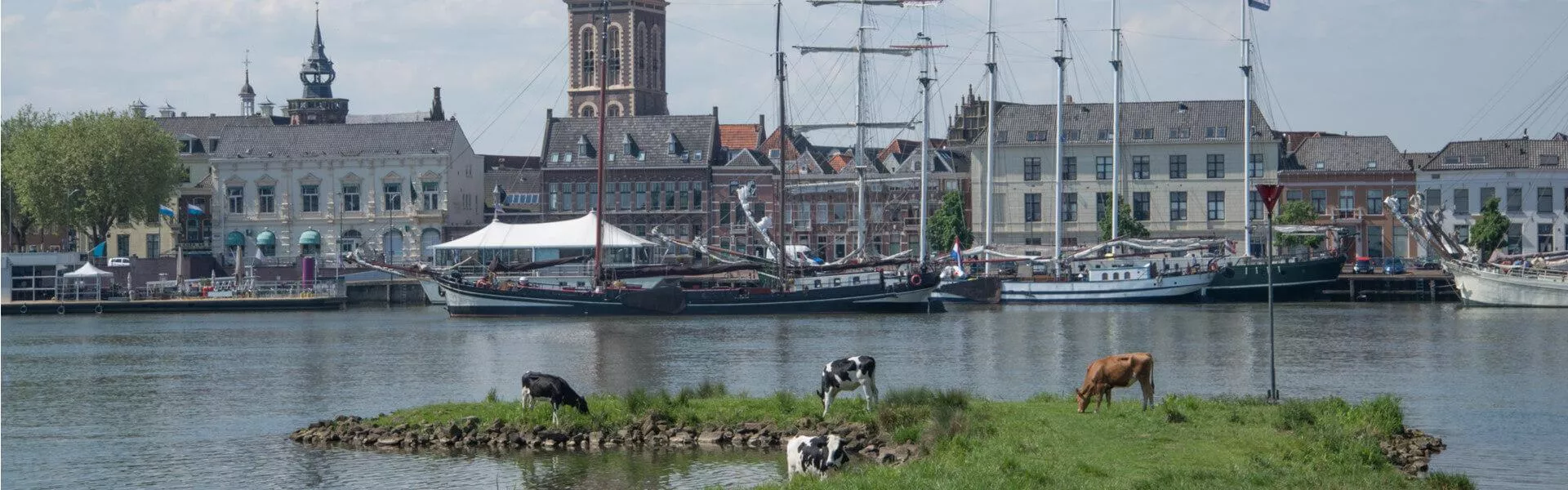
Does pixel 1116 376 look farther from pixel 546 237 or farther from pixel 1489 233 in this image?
pixel 1489 233

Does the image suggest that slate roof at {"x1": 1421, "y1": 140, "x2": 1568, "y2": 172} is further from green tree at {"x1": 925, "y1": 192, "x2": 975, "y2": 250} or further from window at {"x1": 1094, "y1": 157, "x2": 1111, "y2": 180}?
green tree at {"x1": 925, "y1": 192, "x2": 975, "y2": 250}

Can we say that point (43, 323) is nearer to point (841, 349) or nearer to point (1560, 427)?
point (841, 349)

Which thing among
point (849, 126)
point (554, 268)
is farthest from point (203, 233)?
point (849, 126)

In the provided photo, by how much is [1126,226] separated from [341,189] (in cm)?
4807

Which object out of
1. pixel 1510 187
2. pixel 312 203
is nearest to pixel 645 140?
pixel 312 203

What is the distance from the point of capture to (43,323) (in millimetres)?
81062

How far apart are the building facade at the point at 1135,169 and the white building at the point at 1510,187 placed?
9.38m

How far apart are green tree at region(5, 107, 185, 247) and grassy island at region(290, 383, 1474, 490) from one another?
249ft

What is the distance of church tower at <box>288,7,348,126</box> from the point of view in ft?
456

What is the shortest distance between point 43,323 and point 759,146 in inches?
1966

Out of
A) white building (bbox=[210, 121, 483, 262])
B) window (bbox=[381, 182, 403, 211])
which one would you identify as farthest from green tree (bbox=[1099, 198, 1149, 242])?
window (bbox=[381, 182, 403, 211])

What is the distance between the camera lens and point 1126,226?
10125 centimetres

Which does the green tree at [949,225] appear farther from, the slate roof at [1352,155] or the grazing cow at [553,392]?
the grazing cow at [553,392]

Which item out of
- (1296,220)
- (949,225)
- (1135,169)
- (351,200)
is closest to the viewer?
→ (1296,220)
